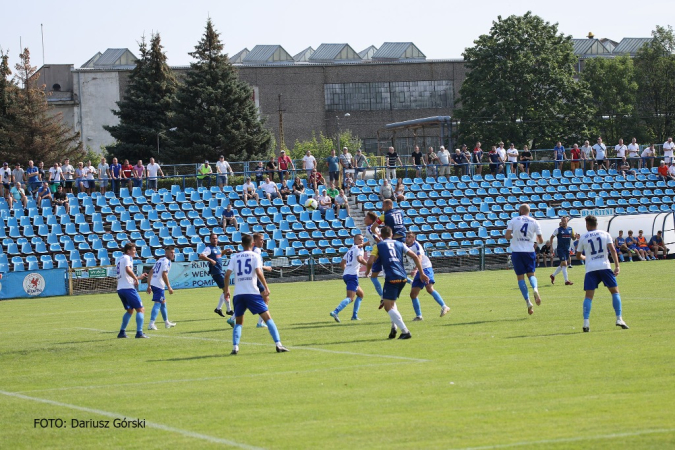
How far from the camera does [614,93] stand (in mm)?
86438

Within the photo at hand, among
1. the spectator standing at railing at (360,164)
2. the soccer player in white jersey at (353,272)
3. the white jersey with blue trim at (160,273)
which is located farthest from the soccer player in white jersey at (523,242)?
the spectator standing at railing at (360,164)

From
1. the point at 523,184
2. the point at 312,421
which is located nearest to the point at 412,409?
the point at 312,421

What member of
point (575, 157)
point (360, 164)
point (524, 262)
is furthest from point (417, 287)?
point (575, 157)

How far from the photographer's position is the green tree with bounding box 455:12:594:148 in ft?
243

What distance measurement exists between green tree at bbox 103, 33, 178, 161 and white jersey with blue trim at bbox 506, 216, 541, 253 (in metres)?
51.3

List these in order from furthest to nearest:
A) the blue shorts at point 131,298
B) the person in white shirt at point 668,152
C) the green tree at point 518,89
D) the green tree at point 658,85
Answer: the green tree at point 658,85
the green tree at point 518,89
the person in white shirt at point 668,152
the blue shorts at point 131,298

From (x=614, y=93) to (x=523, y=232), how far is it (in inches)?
2822

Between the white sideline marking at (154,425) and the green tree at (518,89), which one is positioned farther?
the green tree at (518,89)

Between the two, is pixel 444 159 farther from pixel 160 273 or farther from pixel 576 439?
pixel 576 439

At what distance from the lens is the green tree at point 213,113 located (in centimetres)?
6488

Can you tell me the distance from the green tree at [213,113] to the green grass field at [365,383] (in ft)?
147

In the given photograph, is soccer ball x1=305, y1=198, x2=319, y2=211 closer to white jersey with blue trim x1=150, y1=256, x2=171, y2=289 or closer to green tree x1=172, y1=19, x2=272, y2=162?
green tree x1=172, y1=19, x2=272, y2=162

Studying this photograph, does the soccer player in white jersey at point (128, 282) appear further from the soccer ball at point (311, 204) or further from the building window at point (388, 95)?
the building window at point (388, 95)

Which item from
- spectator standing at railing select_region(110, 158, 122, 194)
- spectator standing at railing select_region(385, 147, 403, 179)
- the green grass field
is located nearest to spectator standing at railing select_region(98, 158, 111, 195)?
spectator standing at railing select_region(110, 158, 122, 194)
